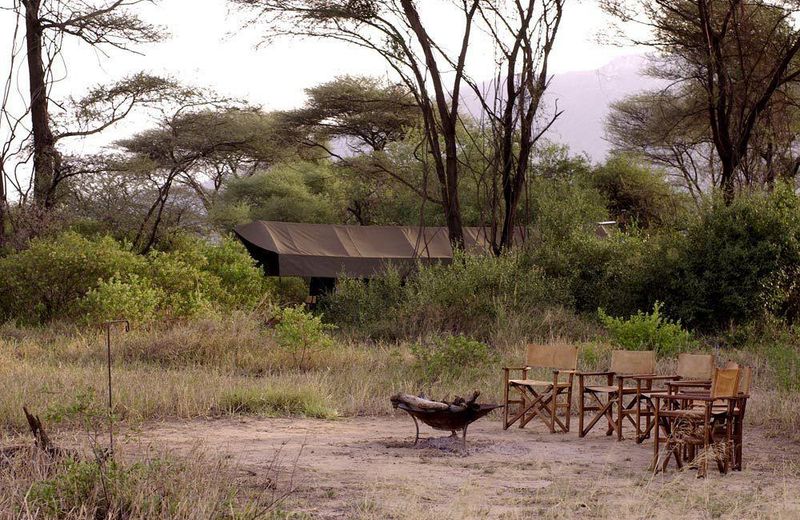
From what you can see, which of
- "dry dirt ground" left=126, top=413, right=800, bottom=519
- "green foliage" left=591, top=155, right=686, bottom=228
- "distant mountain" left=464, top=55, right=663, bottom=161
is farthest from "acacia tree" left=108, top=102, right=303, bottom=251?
"distant mountain" left=464, top=55, right=663, bottom=161

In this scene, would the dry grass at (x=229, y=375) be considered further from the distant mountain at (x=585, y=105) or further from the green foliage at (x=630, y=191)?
the distant mountain at (x=585, y=105)

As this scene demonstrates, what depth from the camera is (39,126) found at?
69.6 ft

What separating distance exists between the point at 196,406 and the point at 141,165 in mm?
13738

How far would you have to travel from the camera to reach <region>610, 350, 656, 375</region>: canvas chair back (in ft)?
28.0

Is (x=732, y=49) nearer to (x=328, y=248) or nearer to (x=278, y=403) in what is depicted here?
(x=328, y=248)

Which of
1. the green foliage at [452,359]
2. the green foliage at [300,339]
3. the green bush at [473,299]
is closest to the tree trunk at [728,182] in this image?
the green bush at [473,299]

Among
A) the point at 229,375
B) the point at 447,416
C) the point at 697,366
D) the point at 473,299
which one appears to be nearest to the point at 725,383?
the point at 697,366

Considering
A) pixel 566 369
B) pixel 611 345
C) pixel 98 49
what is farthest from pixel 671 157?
pixel 566 369

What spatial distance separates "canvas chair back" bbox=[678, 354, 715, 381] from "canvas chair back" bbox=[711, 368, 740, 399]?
109cm

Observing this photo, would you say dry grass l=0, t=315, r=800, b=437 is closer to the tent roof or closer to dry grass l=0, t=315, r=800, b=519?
dry grass l=0, t=315, r=800, b=519

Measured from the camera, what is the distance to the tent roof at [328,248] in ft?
69.2

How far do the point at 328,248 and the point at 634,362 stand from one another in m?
13.6

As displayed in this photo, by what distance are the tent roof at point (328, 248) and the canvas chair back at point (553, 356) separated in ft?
34.9

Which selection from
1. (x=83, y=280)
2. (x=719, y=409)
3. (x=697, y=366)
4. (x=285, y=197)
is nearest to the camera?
(x=719, y=409)
